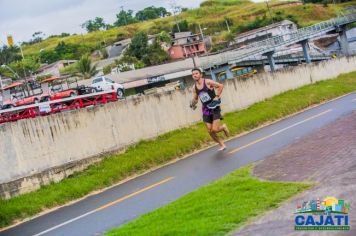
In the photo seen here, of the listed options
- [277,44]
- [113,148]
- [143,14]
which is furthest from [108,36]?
[113,148]

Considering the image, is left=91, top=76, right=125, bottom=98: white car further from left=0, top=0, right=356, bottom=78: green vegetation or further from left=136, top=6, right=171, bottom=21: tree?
left=136, top=6, right=171, bottom=21: tree

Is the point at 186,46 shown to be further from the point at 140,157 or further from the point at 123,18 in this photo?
the point at 123,18

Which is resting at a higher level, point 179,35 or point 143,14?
point 143,14

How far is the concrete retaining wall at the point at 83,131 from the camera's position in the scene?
13.2 meters

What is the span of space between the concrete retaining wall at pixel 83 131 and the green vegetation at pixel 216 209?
5801 millimetres

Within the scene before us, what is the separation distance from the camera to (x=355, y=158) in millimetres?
8148

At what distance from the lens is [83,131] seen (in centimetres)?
1537

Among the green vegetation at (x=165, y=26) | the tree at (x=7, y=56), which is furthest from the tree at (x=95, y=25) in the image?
the tree at (x=7, y=56)

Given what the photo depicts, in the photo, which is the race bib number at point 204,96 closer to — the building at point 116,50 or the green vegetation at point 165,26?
the green vegetation at point 165,26

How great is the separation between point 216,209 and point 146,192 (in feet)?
12.6

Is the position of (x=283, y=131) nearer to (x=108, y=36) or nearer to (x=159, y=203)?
(x=159, y=203)

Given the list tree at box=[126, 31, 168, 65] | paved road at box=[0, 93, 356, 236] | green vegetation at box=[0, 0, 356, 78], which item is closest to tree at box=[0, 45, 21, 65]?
green vegetation at box=[0, 0, 356, 78]

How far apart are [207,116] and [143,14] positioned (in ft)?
614

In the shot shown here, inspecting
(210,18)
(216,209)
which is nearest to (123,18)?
(210,18)
